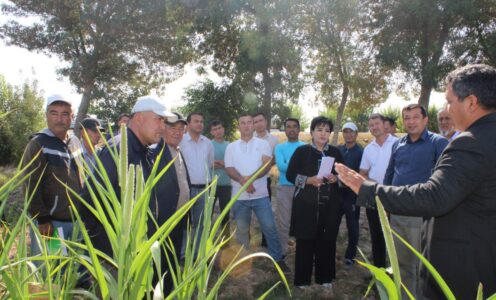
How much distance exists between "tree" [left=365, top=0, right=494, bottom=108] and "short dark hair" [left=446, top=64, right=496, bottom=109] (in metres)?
13.7

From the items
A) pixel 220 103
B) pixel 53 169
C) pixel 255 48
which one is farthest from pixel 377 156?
pixel 220 103

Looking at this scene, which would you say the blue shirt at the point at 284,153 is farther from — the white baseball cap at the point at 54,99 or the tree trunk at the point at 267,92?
the tree trunk at the point at 267,92

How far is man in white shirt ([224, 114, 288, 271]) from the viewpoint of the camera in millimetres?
5047

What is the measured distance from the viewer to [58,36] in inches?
649

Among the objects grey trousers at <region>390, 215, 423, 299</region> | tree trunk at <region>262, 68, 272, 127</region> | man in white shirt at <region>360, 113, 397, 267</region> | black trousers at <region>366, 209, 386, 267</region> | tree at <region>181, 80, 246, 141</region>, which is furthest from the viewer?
tree at <region>181, 80, 246, 141</region>

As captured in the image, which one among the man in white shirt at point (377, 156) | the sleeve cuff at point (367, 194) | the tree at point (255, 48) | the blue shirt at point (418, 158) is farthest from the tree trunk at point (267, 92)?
the sleeve cuff at point (367, 194)

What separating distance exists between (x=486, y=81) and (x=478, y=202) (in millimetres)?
555

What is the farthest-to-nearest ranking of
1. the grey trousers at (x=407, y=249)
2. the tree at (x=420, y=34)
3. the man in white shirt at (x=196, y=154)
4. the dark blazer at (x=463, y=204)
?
the tree at (x=420, y=34), the man in white shirt at (x=196, y=154), the grey trousers at (x=407, y=249), the dark blazer at (x=463, y=204)

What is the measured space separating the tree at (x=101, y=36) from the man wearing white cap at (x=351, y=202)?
1317cm

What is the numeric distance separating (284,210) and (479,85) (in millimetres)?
3905

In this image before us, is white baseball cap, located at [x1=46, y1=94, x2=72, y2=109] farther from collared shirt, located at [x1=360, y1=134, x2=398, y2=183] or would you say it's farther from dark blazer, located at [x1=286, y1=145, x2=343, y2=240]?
collared shirt, located at [x1=360, y1=134, x2=398, y2=183]

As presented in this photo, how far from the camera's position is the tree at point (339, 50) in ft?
48.4

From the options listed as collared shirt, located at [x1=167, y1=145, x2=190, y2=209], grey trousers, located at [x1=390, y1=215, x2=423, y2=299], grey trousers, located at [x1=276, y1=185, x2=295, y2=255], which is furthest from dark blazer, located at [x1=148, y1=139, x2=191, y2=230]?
grey trousers, located at [x1=276, y1=185, x2=295, y2=255]

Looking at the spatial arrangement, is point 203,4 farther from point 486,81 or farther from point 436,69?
point 486,81
